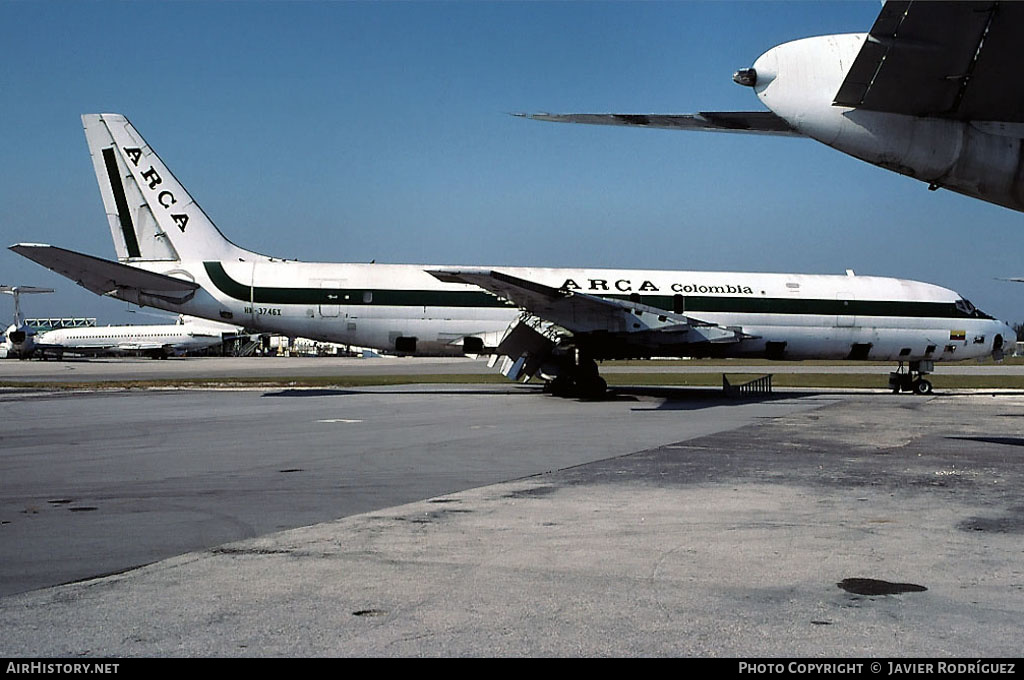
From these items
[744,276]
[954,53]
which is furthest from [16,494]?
[744,276]

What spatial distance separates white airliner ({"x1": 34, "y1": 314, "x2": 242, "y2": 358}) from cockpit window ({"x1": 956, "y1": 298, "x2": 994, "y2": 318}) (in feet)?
203

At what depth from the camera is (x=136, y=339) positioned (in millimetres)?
80438

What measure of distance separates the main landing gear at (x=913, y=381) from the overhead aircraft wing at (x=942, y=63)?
73.1 feet

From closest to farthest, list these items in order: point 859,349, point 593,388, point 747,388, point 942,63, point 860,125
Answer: point 942,63 < point 860,125 < point 593,388 < point 859,349 < point 747,388

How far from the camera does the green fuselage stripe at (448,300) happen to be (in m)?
25.9

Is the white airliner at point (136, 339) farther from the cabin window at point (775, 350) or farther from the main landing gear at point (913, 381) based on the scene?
the main landing gear at point (913, 381)

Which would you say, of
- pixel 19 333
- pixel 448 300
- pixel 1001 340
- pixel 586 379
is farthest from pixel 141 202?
pixel 19 333

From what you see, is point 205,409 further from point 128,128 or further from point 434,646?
point 434,646

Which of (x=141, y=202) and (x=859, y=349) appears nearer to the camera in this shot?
(x=141, y=202)

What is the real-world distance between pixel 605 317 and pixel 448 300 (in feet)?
17.5

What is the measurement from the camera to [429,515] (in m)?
7.50

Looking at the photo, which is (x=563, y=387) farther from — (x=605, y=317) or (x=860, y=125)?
(x=860, y=125)

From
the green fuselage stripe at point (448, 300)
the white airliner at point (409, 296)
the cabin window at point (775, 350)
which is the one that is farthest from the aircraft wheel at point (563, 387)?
the cabin window at point (775, 350)

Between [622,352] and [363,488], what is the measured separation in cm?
1589
